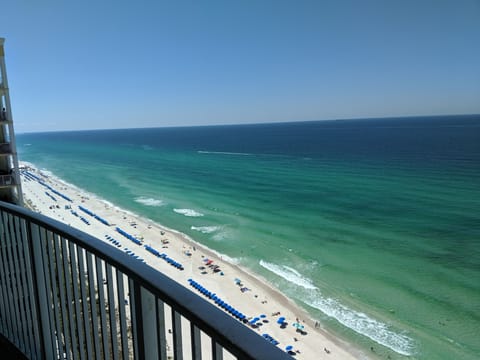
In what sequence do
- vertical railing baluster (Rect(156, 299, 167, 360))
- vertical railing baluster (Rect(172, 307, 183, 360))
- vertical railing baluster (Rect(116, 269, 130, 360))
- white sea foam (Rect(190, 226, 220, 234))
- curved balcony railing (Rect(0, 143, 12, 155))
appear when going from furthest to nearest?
1. white sea foam (Rect(190, 226, 220, 234))
2. curved balcony railing (Rect(0, 143, 12, 155))
3. vertical railing baluster (Rect(116, 269, 130, 360))
4. vertical railing baluster (Rect(156, 299, 167, 360))
5. vertical railing baluster (Rect(172, 307, 183, 360))

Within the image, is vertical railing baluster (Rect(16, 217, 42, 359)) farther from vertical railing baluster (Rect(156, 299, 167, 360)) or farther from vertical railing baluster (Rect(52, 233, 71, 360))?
vertical railing baluster (Rect(156, 299, 167, 360))

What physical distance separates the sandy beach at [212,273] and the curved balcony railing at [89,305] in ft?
38.1

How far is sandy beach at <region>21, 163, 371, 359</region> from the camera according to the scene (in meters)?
13.6

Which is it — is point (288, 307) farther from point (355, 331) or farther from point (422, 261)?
point (422, 261)

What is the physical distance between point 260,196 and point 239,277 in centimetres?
1878

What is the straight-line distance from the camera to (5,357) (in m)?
2.63

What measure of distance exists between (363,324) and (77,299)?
15.7m

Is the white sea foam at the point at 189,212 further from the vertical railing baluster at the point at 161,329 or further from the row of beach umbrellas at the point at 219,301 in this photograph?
the vertical railing baluster at the point at 161,329

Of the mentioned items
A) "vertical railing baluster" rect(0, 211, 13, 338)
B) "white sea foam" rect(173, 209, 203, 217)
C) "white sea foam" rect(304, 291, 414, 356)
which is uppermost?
"vertical railing baluster" rect(0, 211, 13, 338)

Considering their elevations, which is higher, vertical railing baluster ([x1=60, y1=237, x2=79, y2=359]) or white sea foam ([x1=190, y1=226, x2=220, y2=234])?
vertical railing baluster ([x1=60, y1=237, x2=79, y2=359])

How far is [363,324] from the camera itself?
1482 centimetres

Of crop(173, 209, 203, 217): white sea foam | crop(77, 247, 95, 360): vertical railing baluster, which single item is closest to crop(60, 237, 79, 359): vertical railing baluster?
crop(77, 247, 95, 360): vertical railing baluster

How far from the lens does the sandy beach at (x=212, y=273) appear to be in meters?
13.6

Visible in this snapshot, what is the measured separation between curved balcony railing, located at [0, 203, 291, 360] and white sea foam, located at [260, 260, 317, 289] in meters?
17.2
